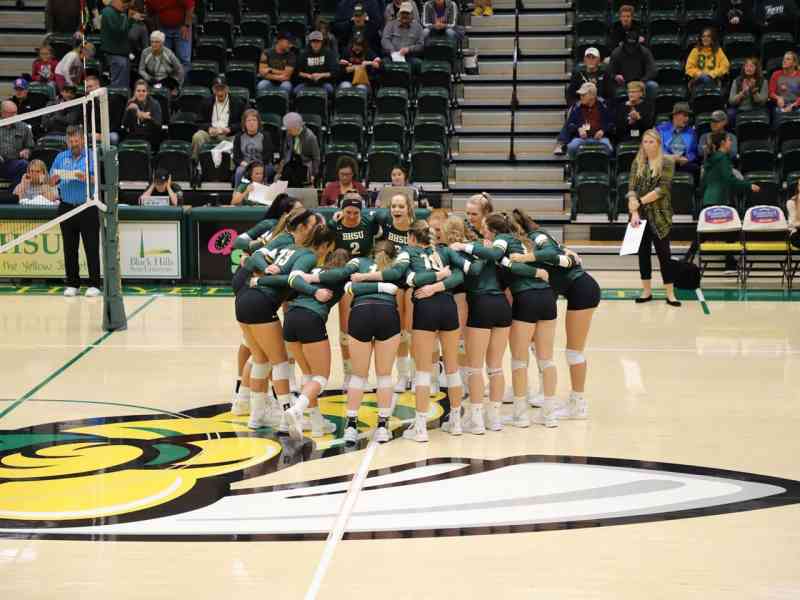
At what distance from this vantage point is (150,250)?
17250 millimetres

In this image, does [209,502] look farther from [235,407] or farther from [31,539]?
[235,407]

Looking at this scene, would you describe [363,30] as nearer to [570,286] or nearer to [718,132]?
[718,132]

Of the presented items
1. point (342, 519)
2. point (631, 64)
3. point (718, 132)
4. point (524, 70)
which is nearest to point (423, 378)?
point (342, 519)

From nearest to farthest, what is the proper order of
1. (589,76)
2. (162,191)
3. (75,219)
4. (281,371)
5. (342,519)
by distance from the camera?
(342,519) → (281,371) → (75,219) → (162,191) → (589,76)

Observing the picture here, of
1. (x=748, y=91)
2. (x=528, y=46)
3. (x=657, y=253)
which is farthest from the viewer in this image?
(x=528, y=46)

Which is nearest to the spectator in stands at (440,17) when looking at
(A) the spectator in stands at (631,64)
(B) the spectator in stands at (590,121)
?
(A) the spectator in stands at (631,64)

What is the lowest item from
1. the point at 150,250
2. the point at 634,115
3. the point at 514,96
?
the point at 150,250

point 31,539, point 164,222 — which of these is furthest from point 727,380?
point 164,222

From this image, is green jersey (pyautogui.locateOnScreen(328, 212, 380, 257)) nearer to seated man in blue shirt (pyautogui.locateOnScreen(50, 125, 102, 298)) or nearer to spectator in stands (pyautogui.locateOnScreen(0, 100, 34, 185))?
seated man in blue shirt (pyautogui.locateOnScreen(50, 125, 102, 298))

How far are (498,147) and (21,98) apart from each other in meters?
7.84

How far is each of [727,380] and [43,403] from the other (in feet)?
20.5

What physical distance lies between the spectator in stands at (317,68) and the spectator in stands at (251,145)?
6.61 ft

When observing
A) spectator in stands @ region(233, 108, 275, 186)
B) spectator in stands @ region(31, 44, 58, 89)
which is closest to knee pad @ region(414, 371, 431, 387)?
spectator in stands @ region(233, 108, 275, 186)

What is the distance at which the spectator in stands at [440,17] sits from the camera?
827 inches
